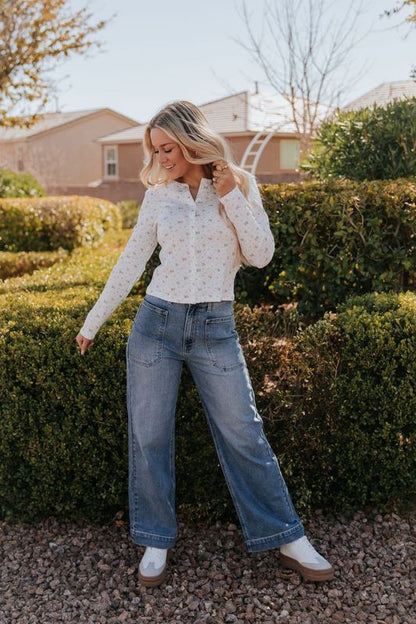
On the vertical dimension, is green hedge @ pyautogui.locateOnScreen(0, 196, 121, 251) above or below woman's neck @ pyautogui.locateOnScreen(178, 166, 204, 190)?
below

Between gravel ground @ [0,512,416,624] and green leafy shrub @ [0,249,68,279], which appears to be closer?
gravel ground @ [0,512,416,624]

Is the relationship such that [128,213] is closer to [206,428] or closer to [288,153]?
[288,153]

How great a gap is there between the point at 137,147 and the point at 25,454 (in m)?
28.7

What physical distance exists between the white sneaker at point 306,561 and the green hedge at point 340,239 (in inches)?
75.9

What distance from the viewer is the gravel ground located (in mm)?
3023

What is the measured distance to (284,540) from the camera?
3162mm

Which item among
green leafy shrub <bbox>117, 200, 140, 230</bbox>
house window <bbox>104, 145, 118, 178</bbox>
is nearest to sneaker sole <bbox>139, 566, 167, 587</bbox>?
green leafy shrub <bbox>117, 200, 140, 230</bbox>

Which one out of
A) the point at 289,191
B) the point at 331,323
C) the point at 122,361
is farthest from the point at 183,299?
the point at 289,191

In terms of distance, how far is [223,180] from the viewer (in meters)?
3.01

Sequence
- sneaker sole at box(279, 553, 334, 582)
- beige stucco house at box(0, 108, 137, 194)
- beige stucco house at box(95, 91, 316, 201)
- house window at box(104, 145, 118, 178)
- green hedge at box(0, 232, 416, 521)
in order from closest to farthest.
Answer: sneaker sole at box(279, 553, 334, 582)
green hedge at box(0, 232, 416, 521)
beige stucco house at box(95, 91, 316, 201)
house window at box(104, 145, 118, 178)
beige stucco house at box(0, 108, 137, 194)

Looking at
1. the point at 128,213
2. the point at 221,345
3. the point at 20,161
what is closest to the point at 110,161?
the point at 20,161

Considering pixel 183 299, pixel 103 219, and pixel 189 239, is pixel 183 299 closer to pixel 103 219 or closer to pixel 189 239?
pixel 189 239

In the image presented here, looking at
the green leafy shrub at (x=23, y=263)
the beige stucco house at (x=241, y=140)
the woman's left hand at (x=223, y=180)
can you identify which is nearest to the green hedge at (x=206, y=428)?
the woman's left hand at (x=223, y=180)

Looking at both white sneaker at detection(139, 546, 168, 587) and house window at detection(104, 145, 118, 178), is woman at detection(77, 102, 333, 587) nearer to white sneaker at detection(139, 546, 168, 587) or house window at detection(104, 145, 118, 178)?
white sneaker at detection(139, 546, 168, 587)
